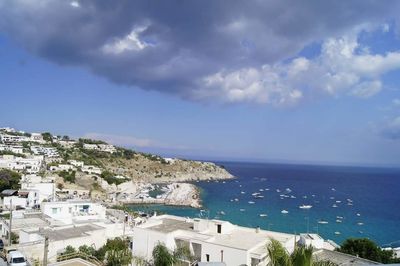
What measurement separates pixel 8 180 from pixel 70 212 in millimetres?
25073

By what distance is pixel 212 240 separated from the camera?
2198 centimetres

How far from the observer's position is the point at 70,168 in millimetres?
83562

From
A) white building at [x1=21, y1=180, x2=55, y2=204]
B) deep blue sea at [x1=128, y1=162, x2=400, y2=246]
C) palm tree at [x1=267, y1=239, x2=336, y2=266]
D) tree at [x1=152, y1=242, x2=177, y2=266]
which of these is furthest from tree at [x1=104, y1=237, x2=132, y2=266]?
deep blue sea at [x1=128, y1=162, x2=400, y2=246]

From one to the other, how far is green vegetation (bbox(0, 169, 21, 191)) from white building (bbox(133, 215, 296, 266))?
3789 cm

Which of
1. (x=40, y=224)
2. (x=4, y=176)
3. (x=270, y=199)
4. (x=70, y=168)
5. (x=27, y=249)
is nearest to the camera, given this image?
(x=27, y=249)

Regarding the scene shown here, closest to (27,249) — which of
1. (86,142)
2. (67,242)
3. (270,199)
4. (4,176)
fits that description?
(67,242)

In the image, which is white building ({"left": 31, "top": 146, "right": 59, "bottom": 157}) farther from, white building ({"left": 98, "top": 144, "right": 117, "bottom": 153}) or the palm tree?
the palm tree

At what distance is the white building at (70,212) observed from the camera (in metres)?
35.8

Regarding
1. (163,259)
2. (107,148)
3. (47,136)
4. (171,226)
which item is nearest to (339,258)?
(163,259)

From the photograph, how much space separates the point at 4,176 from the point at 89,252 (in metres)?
40.3

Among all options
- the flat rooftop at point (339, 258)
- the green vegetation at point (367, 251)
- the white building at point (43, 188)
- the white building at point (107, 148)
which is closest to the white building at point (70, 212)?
→ the white building at point (43, 188)

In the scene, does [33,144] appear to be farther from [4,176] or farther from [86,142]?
[4,176]

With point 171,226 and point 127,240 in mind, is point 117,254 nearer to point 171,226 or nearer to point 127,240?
point 171,226

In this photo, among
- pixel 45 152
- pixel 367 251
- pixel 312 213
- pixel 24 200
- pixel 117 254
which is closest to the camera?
pixel 117 254
